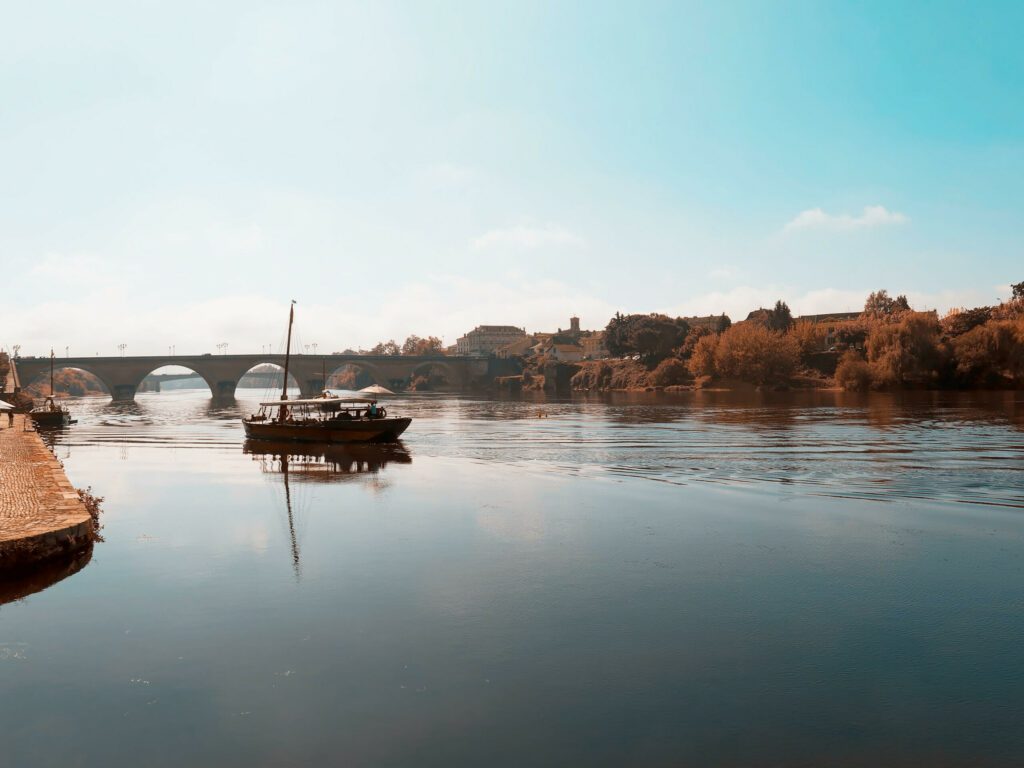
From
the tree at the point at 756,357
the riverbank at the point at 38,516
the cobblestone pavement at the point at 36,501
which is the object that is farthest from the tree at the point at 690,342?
the riverbank at the point at 38,516

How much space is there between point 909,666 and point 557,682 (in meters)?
5.63

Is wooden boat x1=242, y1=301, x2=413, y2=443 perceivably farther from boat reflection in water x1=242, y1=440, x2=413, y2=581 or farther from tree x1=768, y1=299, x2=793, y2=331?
tree x1=768, y1=299, x2=793, y2=331

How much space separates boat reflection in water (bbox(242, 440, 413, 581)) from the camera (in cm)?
3303

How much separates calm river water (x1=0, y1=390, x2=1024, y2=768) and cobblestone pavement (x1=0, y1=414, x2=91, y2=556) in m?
1.15

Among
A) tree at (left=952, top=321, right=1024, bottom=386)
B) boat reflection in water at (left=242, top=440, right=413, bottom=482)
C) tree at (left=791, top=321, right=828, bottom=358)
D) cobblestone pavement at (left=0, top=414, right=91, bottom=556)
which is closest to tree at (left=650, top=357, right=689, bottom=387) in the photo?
tree at (left=791, top=321, right=828, bottom=358)

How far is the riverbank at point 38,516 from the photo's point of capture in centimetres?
1794

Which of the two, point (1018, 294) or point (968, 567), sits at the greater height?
point (1018, 294)

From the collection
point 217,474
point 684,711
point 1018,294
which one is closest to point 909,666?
point 684,711

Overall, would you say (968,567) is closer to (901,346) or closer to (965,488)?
(965,488)

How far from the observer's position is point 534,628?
47.7 feet

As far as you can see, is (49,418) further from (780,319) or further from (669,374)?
(780,319)

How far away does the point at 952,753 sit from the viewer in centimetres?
989

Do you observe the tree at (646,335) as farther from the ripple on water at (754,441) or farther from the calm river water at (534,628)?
the calm river water at (534,628)

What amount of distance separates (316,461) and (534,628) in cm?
3136
